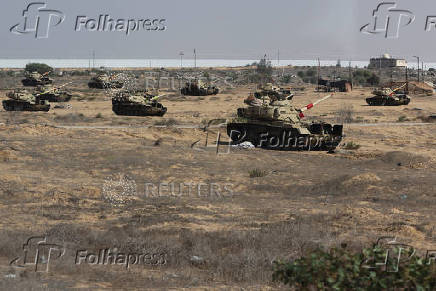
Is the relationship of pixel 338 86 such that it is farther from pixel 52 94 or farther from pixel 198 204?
pixel 198 204

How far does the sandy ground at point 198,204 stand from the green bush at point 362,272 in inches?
61.0

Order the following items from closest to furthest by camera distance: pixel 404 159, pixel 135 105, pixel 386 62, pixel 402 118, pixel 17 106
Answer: pixel 404 159
pixel 135 105
pixel 402 118
pixel 17 106
pixel 386 62

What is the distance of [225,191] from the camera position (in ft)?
59.5

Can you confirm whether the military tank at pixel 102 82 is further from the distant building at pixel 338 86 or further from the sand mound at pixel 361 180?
the sand mound at pixel 361 180

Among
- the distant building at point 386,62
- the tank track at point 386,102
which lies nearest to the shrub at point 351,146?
the tank track at point 386,102

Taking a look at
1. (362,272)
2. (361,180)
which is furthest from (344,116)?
(362,272)

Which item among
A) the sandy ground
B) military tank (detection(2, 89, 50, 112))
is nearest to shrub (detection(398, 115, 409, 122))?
the sandy ground

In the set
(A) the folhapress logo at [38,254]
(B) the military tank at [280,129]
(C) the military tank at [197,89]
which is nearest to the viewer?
(A) the folhapress logo at [38,254]

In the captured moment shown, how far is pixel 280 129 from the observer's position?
27.1m

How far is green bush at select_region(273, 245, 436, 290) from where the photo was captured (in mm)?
6695

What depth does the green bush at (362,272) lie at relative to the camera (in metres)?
6.70

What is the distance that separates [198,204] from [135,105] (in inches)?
980

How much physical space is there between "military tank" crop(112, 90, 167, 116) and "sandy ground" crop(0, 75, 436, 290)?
8.61 metres

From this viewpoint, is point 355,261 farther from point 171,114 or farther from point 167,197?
point 171,114
